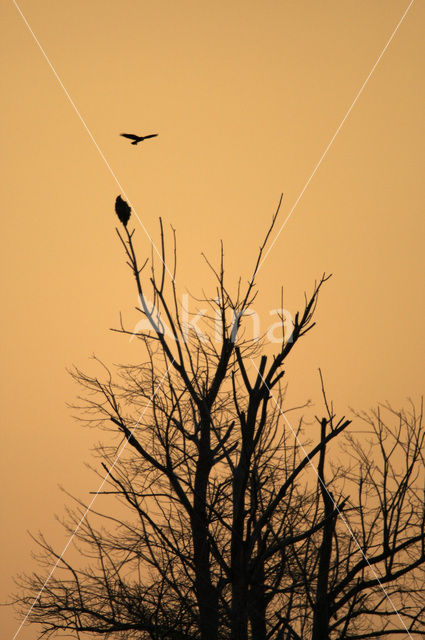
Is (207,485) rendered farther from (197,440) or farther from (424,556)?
(424,556)

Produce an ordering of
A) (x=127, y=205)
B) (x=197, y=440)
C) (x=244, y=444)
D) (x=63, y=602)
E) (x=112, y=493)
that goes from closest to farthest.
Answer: (x=244, y=444) → (x=127, y=205) → (x=112, y=493) → (x=197, y=440) → (x=63, y=602)

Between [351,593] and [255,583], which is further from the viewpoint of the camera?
[351,593]

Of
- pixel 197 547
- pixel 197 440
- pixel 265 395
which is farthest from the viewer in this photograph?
pixel 197 440

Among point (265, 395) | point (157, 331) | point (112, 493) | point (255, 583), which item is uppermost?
point (157, 331)

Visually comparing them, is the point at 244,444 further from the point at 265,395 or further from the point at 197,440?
the point at 197,440

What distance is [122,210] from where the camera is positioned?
8.20 metres

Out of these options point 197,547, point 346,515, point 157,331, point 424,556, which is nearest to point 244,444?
point 157,331

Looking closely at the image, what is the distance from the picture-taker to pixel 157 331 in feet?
29.2

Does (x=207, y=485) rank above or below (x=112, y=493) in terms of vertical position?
above

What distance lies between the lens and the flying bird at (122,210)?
321 inches

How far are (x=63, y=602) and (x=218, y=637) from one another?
3609 mm

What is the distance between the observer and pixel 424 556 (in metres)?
10.3

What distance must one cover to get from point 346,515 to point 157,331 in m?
5.06

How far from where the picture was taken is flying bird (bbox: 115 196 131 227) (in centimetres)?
815
